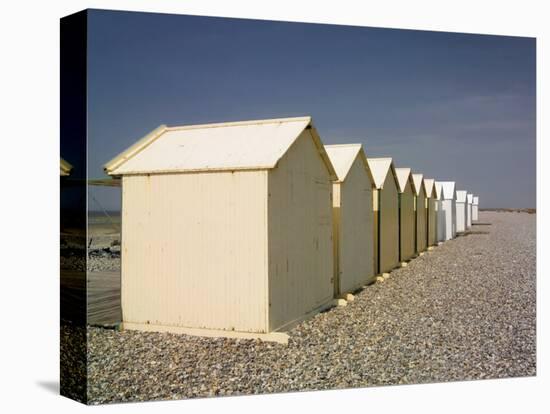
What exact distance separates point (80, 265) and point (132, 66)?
7.77 feet

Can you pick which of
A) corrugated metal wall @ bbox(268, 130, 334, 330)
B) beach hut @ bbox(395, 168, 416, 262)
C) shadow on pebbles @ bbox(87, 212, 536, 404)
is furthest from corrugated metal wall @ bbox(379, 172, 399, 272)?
corrugated metal wall @ bbox(268, 130, 334, 330)

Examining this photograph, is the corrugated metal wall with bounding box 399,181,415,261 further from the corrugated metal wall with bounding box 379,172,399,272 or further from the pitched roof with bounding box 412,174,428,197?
the pitched roof with bounding box 412,174,428,197

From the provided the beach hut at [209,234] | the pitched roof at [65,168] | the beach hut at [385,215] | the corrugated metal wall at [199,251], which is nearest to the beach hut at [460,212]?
the beach hut at [385,215]

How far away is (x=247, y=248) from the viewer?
9219 mm

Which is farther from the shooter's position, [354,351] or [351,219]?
[351,219]

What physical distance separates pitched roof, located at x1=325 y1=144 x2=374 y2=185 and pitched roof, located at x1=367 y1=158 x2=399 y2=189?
237 centimetres

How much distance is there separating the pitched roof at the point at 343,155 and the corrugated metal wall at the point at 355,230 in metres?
0.17

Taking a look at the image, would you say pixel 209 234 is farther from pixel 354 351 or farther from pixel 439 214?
pixel 439 214

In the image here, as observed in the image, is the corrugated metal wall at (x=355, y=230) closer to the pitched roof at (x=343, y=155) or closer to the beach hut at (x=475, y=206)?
the pitched roof at (x=343, y=155)

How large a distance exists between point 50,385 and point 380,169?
36.9ft

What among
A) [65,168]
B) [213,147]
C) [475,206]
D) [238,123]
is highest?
[238,123]

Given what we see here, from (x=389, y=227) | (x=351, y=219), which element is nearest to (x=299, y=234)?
(x=351, y=219)

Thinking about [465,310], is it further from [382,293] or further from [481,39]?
[481,39]

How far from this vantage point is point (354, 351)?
9438 mm
